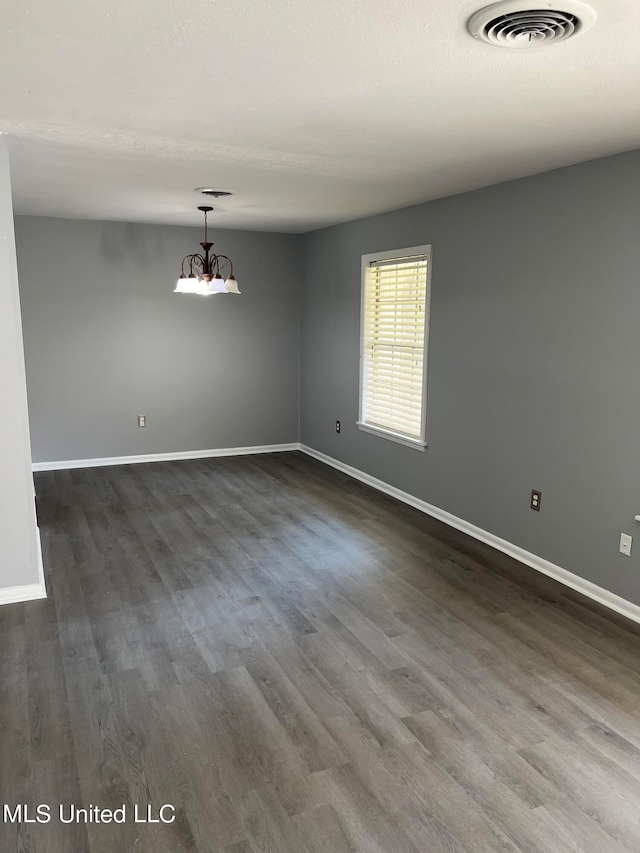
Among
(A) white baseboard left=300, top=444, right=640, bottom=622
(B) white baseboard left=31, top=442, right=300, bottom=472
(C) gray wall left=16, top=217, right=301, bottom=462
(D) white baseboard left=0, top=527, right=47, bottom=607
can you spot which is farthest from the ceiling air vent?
(B) white baseboard left=31, top=442, right=300, bottom=472

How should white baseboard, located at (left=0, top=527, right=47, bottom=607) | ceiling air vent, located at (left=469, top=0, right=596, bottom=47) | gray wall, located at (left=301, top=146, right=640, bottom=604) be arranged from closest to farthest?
ceiling air vent, located at (left=469, top=0, right=596, bottom=47), gray wall, located at (left=301, top=146, right=640, bottom=604), white baseboard, located at (left=0, top=527, right=47, bottom=607)

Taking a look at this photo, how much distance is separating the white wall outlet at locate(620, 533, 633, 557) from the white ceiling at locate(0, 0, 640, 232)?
196cm

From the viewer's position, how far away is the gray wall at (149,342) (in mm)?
5965

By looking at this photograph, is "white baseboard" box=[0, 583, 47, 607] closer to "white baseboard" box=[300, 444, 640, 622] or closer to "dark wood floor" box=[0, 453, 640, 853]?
"dark wood floor" box=[0, 453, 640, 853]

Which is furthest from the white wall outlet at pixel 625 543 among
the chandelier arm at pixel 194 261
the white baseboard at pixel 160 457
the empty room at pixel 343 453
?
the chandelier arm at pixel 194 261

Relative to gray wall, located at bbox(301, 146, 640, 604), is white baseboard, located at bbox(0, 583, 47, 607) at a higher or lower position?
lower

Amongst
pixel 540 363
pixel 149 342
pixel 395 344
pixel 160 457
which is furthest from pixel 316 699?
pixel 149 342

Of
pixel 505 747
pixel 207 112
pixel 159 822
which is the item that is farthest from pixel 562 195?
pixel 159 822

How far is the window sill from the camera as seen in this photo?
4.99m

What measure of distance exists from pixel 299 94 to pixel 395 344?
3099mm

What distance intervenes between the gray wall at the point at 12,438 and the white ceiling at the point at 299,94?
1.80ft

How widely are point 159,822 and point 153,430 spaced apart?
16.1 ft

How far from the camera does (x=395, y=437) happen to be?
5.32 meters

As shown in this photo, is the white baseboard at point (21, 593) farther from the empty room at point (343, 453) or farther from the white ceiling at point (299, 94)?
the white ceiling at point (299, 94)
